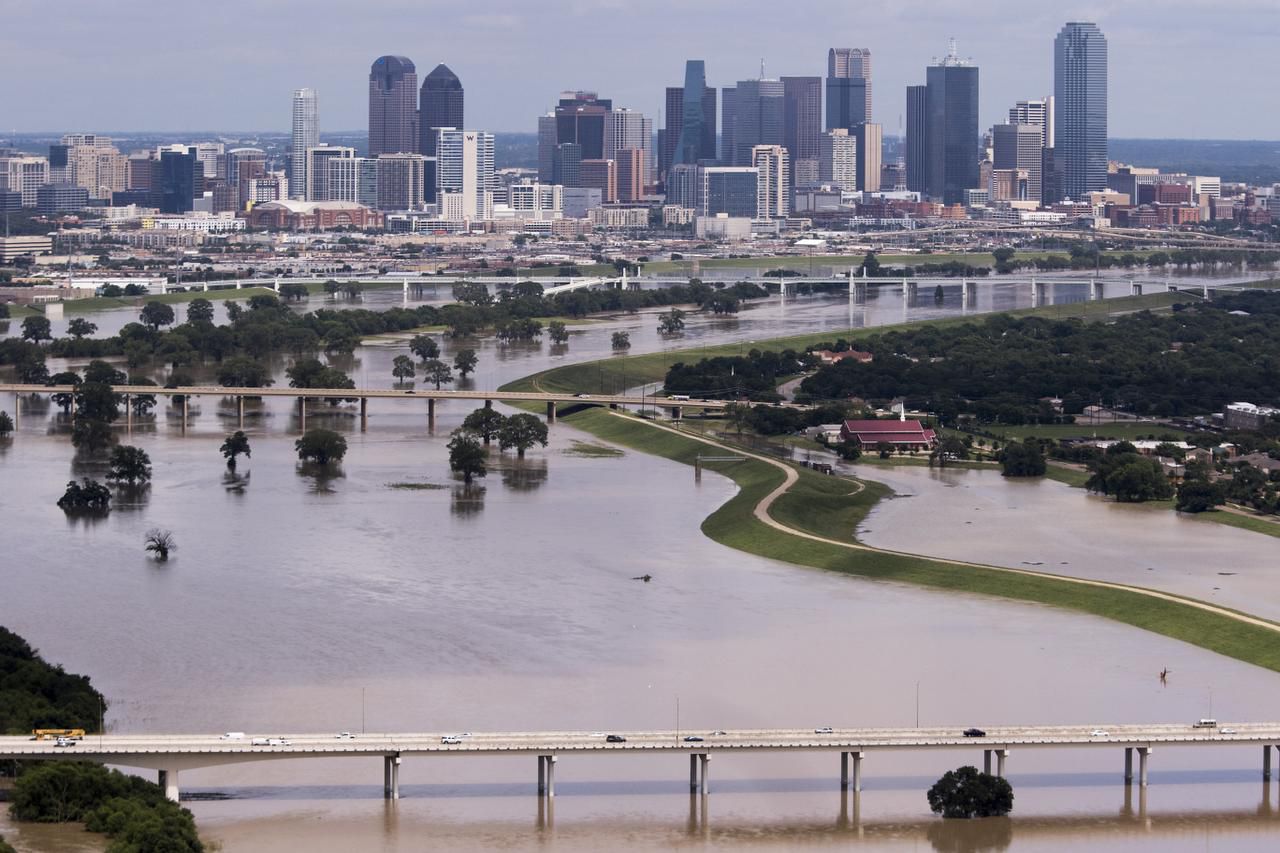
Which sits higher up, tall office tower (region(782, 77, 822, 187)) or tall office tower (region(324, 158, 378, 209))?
tall office tower (region(782, 77, 822, 187))

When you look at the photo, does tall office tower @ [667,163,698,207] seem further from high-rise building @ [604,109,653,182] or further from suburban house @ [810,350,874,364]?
suburban house @ [810,350,874,364]

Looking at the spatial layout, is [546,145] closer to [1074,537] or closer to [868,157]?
[868,157]

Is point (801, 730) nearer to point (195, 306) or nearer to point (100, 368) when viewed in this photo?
point (100, 368)

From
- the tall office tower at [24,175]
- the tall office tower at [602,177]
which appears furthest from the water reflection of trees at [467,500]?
the tall office tower at [602,177]

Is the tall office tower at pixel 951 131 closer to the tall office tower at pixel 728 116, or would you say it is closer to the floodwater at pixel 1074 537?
the tall office tower at pixel 728 116

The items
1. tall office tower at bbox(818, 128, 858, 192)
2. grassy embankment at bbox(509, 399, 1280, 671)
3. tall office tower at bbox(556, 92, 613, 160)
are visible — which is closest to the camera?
grassy embankment at bbox(509, 399, 1280, 671)

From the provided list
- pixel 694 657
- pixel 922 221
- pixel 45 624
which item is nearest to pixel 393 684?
pixel 694 657

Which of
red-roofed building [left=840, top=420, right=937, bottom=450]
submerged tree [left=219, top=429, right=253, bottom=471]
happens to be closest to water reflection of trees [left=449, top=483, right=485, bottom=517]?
submerged tree [left=219, top=429, right=253, bottom=471]
